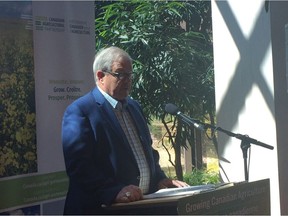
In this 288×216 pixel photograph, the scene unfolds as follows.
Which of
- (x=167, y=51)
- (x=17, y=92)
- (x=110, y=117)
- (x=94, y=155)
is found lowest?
(x=94, y=155)

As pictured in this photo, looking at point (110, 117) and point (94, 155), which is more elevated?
point (110, 117)

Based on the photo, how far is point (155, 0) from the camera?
3.23 m

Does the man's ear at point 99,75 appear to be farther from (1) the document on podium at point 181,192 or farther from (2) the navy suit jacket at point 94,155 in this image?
(1) the document on podium at point 181,192

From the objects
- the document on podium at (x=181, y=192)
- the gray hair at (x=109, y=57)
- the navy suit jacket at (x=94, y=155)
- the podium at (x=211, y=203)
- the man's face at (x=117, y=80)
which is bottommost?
the podium at (x=211, y=203)

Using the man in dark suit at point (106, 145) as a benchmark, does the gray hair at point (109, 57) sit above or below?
above

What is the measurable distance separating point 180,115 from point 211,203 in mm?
841

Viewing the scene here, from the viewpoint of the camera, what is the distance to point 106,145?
2.42 metres

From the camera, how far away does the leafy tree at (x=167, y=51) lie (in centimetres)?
305

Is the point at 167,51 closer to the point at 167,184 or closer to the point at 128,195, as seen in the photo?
the point at 167,184

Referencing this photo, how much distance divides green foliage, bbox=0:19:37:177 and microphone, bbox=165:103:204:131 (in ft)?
2.61

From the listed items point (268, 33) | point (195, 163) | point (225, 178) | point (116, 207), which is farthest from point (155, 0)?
point (116, 207)

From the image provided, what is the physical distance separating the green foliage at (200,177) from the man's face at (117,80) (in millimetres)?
944

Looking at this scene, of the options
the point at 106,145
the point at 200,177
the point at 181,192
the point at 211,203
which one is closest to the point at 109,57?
the point at 106,145

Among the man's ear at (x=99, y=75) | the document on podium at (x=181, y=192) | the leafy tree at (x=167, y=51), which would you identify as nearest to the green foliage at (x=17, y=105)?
the man's ear at (x=99, y=75)
